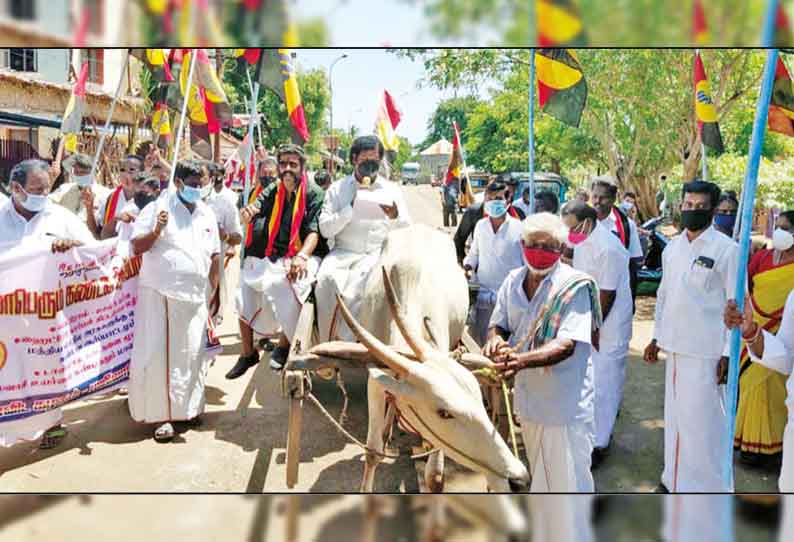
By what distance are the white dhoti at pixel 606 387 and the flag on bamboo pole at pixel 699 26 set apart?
6.63ft

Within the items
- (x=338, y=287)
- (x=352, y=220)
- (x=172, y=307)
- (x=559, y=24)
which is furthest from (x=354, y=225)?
(x=559, y=24)

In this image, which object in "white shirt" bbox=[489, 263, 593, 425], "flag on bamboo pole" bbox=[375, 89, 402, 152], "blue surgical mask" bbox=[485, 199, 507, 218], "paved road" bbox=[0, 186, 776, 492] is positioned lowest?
"paved road" bbox=[0, 186, 776, 492]

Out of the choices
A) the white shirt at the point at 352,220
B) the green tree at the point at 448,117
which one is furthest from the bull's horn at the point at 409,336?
the green tree at the point at 448,117

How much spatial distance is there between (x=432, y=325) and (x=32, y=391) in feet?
7.69

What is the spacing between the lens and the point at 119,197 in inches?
201

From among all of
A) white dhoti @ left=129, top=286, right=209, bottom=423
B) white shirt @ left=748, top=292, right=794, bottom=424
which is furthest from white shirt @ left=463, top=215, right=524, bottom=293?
white dhoti @ left=129, top=286, right=209, bottom=423

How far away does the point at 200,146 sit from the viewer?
6.40 m

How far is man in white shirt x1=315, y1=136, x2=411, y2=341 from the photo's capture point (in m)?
4.32

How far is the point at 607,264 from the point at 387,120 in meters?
3.55

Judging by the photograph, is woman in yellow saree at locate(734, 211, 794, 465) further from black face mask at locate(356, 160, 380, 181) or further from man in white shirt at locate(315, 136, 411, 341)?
black face mask at locate(356, 160, 380, 181)

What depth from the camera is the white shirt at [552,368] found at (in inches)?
114

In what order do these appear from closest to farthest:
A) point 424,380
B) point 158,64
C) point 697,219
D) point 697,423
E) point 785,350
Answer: point 424,380
point 785,350
point 697,219
point 697,423
point 158,64

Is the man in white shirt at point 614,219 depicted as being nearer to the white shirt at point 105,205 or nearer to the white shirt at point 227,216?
the white shirt at point 227,216

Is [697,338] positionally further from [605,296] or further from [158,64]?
[158,64]
